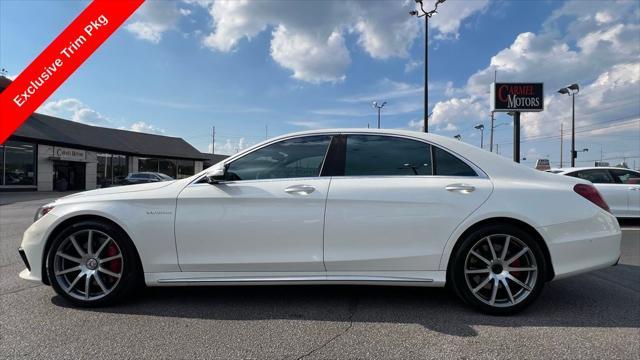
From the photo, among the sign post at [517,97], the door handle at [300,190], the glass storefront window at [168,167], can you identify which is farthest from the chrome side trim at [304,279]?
the glass storefront window at [168,167]

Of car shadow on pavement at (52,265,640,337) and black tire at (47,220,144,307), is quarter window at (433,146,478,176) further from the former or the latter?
black tire at (47,220,144,307)

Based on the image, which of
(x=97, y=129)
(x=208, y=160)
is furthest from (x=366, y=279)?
(x=208, y=160)

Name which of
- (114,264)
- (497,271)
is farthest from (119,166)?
(497,271)

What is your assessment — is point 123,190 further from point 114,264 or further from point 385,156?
point 385,156

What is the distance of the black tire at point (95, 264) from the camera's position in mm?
3525

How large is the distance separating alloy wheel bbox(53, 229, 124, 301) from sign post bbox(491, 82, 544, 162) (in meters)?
19.4

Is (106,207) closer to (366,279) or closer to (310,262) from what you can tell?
(310,262)

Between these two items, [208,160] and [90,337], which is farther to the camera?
[208,160]

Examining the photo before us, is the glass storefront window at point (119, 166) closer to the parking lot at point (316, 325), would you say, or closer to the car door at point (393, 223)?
the parking lot at point (316, 325)

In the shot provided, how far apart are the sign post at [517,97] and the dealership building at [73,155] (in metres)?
28.2

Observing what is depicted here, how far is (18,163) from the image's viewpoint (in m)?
26.0

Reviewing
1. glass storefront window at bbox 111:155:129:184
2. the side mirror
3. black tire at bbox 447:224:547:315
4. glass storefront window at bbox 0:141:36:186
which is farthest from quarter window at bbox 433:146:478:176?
glass storefront window at bbox 111:155:129:184

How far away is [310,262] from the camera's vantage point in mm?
3432

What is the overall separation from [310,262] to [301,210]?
45 centimetres
